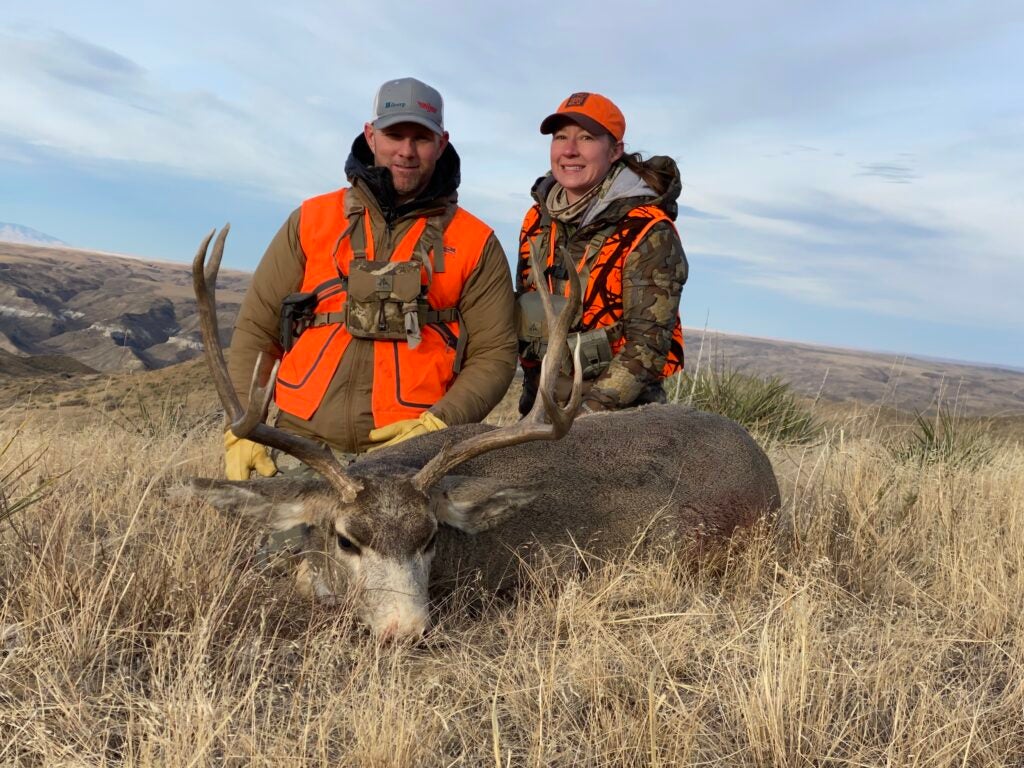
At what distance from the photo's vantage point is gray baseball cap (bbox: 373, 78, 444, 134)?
533 centimetres

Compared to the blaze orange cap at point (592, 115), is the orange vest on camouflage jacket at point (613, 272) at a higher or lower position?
lower

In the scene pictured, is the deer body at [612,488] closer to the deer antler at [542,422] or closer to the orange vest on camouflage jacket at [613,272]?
the deer antler at [542,422]

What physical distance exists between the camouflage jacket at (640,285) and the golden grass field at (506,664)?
1.47 meters

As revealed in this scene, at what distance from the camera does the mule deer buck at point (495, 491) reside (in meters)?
3.66

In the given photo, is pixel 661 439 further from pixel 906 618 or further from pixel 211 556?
pixel 211 556

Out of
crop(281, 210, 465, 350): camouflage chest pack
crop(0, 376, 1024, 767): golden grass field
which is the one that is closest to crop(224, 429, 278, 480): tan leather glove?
crop(0, 376, 1024, 767): golden grass field

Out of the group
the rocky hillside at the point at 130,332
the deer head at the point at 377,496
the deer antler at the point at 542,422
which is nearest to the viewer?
the deer head at the point at 377,496

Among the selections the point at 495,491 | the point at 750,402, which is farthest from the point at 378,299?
the point at 750,402

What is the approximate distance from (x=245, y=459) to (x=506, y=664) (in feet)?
6.41

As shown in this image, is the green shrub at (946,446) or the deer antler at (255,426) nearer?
the deer antler at (255,426)

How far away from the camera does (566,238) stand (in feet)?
21.0

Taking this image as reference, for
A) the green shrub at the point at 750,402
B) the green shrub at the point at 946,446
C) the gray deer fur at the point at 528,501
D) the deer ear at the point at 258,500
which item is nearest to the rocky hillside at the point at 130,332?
the green shrub at the point at 750,402

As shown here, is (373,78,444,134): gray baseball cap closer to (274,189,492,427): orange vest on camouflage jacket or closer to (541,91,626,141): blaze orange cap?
(274,189,492,427): orange vest on camouflage jacket

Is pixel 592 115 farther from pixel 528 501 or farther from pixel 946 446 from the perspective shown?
pixel 946 446
